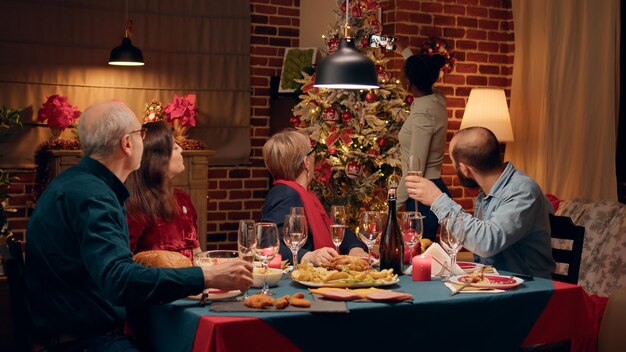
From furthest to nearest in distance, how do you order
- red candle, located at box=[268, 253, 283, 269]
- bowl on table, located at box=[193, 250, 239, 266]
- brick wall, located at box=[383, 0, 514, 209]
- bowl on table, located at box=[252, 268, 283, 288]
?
brick wall, located at box=[383, 0, 514, 209]
red candle, located at box=[268, 253, 283, 269]
bowl on table, located at box=[252, 268, 283, 288]
bowl on table, located at box=[193, 250, 239, 266]

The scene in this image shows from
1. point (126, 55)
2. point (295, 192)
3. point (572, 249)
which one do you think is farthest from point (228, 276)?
point (126, 55)

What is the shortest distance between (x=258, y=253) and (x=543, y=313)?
0.99 metres

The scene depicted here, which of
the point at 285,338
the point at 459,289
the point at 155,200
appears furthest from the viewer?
the point at 155,200

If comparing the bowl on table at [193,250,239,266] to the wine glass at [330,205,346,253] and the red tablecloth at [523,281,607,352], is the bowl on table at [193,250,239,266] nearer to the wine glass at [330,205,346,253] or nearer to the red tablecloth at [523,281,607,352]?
the wine glass at [330,205,346,253]

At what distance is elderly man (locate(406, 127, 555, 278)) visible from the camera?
10.8 ft

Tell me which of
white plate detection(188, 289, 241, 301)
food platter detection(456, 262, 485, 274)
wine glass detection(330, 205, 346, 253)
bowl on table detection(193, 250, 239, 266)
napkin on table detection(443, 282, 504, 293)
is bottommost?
food platter detection(456, 262, 485, 274)

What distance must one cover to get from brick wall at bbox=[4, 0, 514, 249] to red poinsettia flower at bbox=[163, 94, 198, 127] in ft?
2.04

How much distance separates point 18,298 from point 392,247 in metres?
1.34

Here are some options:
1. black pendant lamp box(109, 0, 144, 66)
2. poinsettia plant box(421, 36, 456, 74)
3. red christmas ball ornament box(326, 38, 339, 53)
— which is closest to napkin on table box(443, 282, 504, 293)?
red christmas ball ornament box(326, 38, 339, 53)

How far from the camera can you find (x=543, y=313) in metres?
2.90

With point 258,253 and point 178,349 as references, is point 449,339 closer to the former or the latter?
point 258,253

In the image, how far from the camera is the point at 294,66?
23.1ft

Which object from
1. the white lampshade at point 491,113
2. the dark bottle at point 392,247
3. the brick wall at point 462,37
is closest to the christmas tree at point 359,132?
the brick wall at point 462,37

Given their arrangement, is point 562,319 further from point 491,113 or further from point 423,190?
point 491,113
